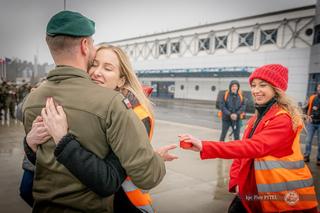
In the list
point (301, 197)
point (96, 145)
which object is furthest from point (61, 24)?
point (301, 197)

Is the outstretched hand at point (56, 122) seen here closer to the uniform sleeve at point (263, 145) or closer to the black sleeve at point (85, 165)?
the black sleeve at point (85, 165)

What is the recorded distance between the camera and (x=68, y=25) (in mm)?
1313

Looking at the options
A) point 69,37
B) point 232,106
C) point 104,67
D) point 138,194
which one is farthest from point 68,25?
point 232,106

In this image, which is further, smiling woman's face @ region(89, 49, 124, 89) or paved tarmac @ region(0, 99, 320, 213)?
paved tarmac @ region(0, 99, 320, 213)

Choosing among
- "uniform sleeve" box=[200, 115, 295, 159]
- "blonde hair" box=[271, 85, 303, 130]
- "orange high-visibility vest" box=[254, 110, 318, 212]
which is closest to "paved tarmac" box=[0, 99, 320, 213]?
"orange high-visibility vest" box=[254, 110, 318, 212]

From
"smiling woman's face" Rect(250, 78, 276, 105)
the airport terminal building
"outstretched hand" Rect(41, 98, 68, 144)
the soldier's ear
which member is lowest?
"outstretched hand" Rect(41, 98, 68, 144)

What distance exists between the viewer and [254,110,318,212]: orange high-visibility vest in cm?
199

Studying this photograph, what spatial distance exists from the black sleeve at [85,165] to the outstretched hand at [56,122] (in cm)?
4

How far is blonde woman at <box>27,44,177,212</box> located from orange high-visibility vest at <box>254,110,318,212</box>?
0.84 meters

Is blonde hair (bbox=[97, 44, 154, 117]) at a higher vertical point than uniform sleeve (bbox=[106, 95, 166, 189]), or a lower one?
higher

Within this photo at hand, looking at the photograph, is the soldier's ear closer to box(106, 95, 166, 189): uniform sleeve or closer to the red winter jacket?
box(106, 95, 166, 189): uniform sleeve

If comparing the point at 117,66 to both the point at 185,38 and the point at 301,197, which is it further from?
the point at 185,38

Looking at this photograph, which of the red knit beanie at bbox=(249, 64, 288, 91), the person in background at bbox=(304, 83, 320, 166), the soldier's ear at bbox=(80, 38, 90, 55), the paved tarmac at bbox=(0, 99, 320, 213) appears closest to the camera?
the soldier's ear at bbox=(80, 38, 90, 55)

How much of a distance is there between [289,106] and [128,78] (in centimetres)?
140
